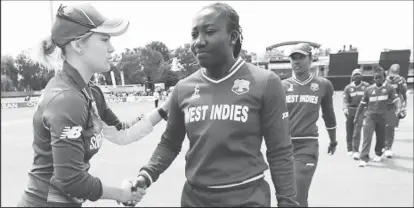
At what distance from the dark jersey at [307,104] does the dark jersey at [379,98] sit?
3.84 meters

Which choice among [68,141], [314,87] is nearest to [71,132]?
[68,141]

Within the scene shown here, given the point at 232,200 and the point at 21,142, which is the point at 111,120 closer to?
the point at 232,200

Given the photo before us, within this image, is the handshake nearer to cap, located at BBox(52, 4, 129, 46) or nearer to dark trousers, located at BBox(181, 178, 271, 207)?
dark trousers, located at BBox(181, 178, 271, 207)

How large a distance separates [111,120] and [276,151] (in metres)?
1.16

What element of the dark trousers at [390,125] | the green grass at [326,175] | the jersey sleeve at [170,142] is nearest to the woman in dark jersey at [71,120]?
the jersey sleeve at [170,142]

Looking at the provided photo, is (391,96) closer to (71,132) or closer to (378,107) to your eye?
(378,107)

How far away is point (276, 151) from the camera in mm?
1891

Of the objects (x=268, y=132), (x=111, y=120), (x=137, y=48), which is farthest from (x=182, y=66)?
(x=268, y=132)

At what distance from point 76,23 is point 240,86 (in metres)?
0.89

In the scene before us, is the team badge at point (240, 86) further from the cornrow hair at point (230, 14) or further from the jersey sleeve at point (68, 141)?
the jersey sleeve at point (68, 141)

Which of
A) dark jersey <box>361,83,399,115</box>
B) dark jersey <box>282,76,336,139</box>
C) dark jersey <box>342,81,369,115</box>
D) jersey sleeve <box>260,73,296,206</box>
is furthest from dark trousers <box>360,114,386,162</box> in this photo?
jersey sleeve <box>260,73,296,206</box>

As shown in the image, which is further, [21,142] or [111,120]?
[21,142]

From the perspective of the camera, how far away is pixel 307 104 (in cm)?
401

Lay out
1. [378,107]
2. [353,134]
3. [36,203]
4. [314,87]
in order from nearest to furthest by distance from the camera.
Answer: [36,203], [314,87], [378,107], [353,134]
